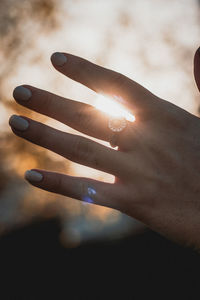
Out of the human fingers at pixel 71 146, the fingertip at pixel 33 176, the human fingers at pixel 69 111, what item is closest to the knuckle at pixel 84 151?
the human fingers at pixel 71 146

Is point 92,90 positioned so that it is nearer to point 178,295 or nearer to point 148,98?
point 148,98

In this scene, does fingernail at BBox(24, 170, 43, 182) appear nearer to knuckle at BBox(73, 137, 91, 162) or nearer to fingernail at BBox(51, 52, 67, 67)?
knuckle at BBox(73, 137, 91, 162)

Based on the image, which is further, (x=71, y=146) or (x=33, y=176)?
(x=71, y=146)

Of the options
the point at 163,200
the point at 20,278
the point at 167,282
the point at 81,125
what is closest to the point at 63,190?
the point at 81,125

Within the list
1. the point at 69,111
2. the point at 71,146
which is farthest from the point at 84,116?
the point at 71,146

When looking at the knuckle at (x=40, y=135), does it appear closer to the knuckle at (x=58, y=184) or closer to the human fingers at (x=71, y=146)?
the human fingers at (x=71, y=146)

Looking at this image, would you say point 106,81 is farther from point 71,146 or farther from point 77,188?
point 77,188
